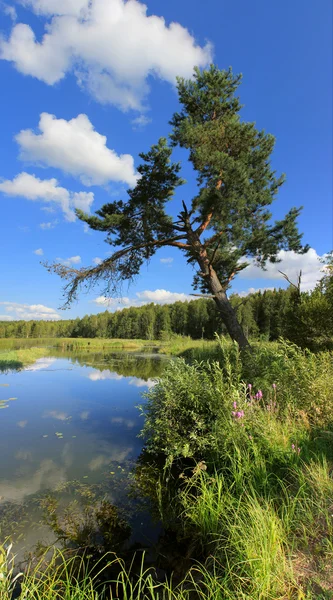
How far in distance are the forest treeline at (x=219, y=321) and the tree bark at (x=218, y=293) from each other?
0.43 metres

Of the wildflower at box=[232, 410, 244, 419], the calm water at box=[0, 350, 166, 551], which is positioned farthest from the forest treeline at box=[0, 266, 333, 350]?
the calm water at box=[0, 350, 166, 551]

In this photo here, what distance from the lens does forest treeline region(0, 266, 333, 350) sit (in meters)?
11.5

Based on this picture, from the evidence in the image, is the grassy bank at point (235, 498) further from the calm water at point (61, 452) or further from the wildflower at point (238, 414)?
the calm water at point (61, 452)

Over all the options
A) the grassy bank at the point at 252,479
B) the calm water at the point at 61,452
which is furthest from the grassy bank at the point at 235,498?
the calm water at the point at 61,452

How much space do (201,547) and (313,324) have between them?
994cm

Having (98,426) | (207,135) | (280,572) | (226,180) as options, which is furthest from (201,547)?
(207,135)

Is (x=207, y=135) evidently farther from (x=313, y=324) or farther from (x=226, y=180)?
(x=313, y=324)

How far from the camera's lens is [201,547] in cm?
342

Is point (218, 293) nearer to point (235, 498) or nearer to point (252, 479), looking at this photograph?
point (252, 479)

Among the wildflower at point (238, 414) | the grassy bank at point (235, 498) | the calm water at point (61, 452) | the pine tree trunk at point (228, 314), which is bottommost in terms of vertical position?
the calm water at point (61, 452)

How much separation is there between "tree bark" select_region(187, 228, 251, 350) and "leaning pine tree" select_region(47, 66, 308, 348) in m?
0.03

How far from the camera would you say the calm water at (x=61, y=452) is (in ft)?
14.3

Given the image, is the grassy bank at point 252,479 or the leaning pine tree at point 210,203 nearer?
the grassy bank at point 252,479

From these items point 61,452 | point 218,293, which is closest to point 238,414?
point 61,452
